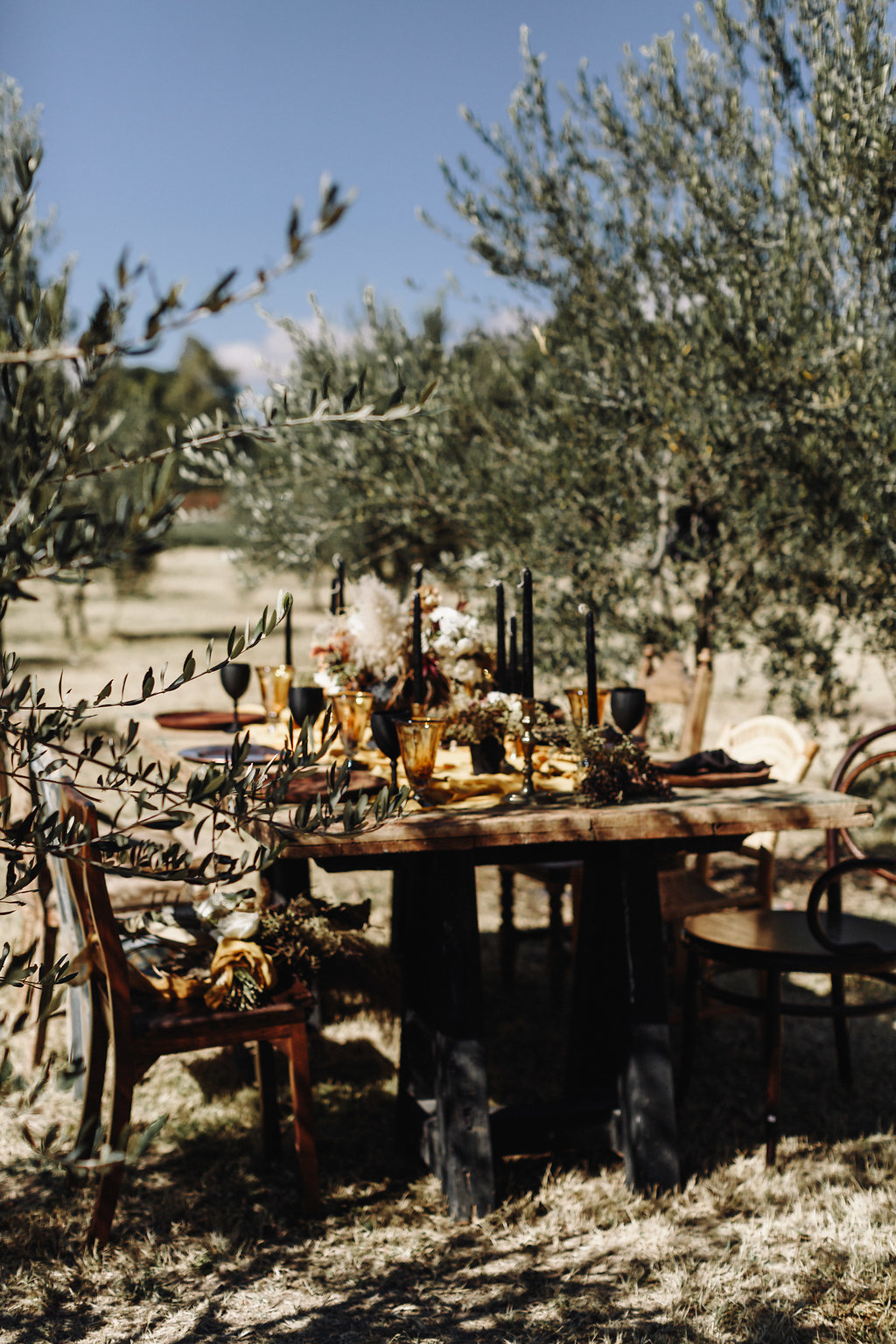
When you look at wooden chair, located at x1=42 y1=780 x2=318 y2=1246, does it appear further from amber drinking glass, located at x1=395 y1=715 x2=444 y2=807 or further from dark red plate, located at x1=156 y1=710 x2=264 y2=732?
dark red plate, located at x1=156 y1=710 x2=264 y2=732

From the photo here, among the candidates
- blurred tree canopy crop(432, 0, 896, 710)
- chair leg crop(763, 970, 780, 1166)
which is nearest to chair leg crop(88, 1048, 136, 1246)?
chair leg crop(763, 970, 780, 1166)

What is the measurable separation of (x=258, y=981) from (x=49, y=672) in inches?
563

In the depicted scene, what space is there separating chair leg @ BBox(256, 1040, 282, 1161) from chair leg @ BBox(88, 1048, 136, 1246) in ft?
2.05

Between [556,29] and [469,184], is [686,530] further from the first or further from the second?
[556,29]

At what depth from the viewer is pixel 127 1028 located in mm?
2822

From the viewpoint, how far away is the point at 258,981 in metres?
3.06

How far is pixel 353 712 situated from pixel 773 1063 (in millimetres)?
1820

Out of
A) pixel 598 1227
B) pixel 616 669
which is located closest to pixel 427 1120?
pixel 598 1227

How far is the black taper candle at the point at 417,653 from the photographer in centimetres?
329

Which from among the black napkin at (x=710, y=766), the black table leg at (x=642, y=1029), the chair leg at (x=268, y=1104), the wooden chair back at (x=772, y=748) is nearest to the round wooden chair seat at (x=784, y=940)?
the black table leg at (x=642, y=1029)

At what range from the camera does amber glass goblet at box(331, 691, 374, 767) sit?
3.58m

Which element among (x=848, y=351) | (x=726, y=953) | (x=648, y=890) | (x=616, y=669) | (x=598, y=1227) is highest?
(x=848, y=351)

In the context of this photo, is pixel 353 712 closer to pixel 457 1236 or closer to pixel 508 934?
pixel 457 1236

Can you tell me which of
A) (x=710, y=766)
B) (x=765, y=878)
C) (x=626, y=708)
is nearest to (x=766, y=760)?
(x=765, y=878)
